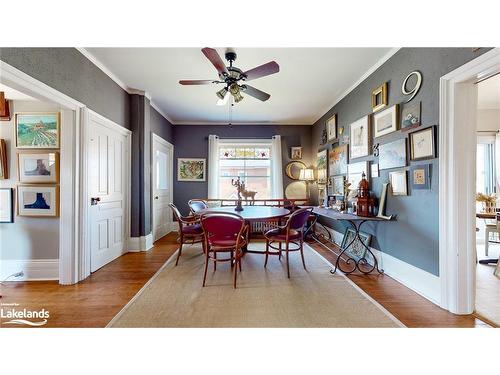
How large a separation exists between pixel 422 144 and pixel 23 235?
4553 millimetres

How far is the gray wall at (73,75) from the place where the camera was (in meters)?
1.90

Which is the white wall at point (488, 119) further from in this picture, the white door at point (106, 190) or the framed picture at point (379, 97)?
the white door at point (106, 190)

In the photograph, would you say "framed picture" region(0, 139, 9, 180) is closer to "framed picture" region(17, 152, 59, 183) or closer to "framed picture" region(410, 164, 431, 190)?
"framed picture" region(17, 152, 59, 183)

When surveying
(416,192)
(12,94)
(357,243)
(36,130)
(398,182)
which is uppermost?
(12,94)

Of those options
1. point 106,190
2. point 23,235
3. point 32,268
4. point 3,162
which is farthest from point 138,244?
point 3,162

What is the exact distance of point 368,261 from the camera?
302 centimetres

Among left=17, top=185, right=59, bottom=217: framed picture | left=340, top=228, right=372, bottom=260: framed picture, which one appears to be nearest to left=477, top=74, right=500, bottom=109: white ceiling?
left=340, top=228, right=372, bottom=260: framed picture

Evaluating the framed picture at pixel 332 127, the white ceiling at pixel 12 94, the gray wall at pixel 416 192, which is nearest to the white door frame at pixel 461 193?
the gray wall at pixel 416 192

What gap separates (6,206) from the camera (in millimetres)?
2621

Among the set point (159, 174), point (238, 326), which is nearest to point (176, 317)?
point (238, 326)

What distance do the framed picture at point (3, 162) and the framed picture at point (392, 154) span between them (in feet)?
15.0

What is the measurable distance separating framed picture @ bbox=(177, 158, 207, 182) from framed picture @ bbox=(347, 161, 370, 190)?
339 centimetres

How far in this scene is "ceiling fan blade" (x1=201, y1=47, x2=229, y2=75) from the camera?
6.46ft

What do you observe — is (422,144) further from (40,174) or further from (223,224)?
(40,174)
